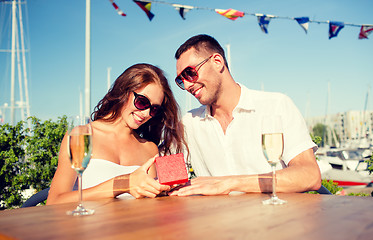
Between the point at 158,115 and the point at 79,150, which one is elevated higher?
the point at 158,115

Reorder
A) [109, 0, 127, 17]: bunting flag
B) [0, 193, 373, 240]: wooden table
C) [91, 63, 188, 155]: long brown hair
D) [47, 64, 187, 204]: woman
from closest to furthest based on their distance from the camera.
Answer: [0, 193, 373, 240]: wooden table → [47, 64, 187, 204]: woman → [91, 63, 188, 155]: long brown hair → [109, 0, 127, 17]: bunting flag

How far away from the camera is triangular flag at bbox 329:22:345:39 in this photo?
885 centimetres

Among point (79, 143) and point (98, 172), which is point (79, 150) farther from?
point (98, 172)

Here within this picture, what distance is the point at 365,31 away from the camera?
30.5ft

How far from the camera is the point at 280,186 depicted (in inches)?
81.8

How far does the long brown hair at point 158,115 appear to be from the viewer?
3.11 m

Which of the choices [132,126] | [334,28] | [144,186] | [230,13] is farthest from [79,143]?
[334,28]

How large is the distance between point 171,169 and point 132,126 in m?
1.23

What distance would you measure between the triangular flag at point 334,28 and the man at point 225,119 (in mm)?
6618

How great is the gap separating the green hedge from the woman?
2065 mm

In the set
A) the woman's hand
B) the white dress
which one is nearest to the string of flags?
the white dress

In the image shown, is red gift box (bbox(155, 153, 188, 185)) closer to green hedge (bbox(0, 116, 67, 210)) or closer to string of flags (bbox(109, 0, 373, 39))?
green hedge (bbox(0, 116, 67, 210))

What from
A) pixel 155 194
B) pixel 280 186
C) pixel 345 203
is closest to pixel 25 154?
pixel 155 194

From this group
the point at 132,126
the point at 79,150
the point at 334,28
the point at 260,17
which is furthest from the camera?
the point at 334,28
